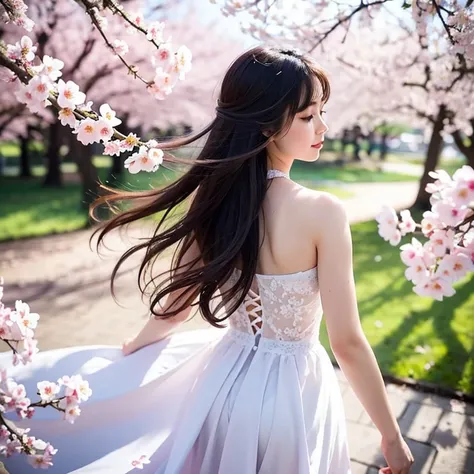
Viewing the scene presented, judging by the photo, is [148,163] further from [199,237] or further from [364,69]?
[364,69]

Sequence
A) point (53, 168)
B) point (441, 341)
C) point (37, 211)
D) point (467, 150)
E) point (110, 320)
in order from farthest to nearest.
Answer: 1. point (53, 168)
2. point (37, 211)
3. point (467, 150)
4. point (110, 320)
5. point (441, 341)

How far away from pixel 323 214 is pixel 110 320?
143 inches

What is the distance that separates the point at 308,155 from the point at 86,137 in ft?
2.42

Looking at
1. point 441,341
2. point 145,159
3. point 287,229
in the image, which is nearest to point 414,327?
point 441,341

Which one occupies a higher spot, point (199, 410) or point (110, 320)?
point (199, 410)

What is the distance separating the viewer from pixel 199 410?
164cm

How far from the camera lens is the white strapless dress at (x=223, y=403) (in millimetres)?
1563

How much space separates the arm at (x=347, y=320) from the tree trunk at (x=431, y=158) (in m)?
10.1

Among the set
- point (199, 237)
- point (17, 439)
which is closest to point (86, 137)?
point (199, 237)

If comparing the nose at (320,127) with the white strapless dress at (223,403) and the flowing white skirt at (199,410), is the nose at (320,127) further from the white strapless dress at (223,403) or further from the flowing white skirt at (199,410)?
the flowing white skirt at (199,410)

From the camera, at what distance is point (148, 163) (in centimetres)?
161

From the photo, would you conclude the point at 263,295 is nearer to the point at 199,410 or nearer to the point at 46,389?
the point at 199,410

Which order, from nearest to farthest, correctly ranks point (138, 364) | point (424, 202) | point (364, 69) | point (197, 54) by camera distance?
point (138, 364), point (364, 69), point (424, 202), point (197, 54)

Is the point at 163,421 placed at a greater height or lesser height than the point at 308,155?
lesser
